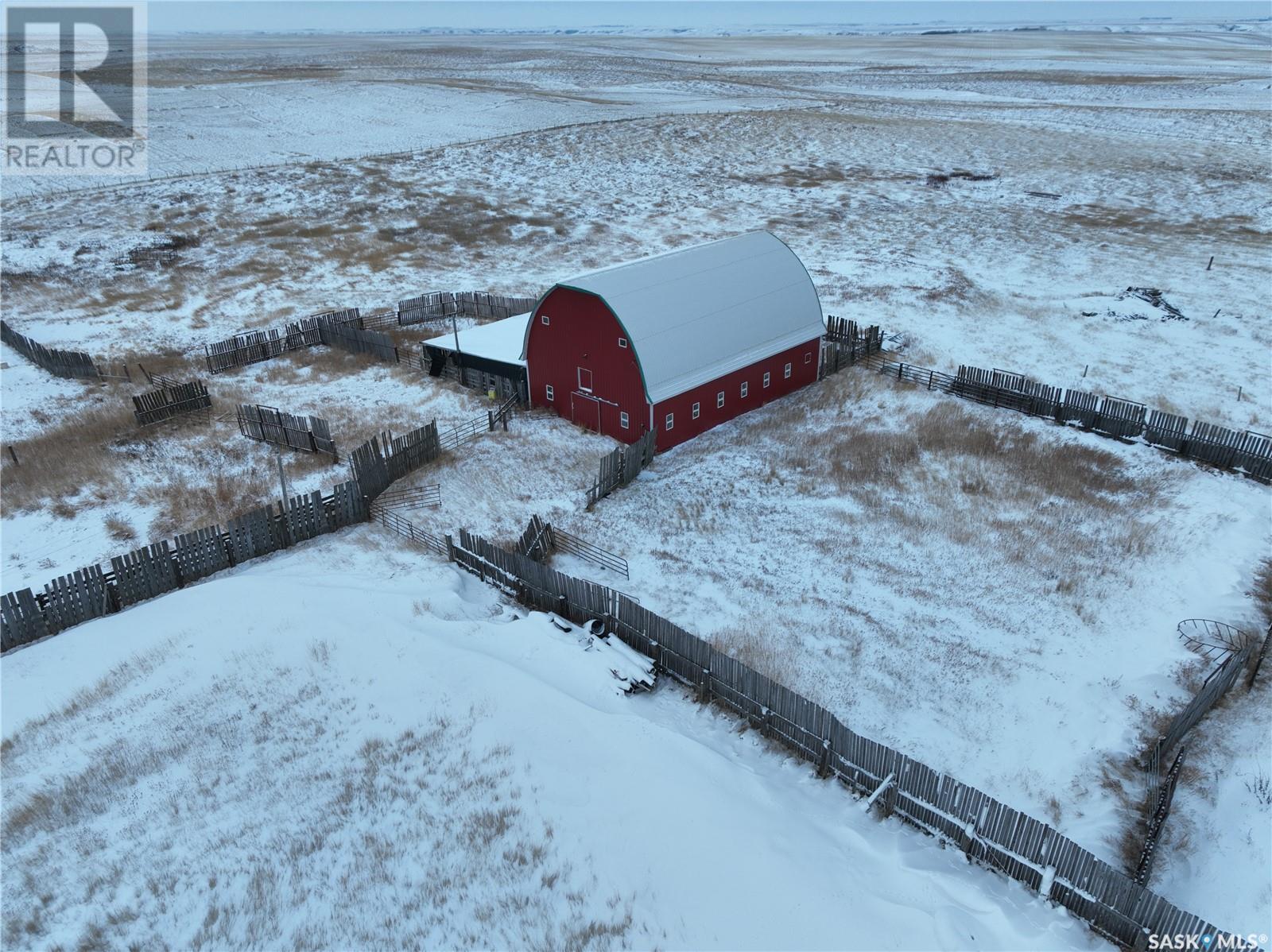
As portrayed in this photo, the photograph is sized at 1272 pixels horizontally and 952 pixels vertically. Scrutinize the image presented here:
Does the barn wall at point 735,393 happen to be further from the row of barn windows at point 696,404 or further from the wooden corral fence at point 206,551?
the wooden corral fence at point 206,551

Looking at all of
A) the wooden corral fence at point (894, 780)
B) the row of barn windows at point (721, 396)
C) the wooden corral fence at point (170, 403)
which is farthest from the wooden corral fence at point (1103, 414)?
the wooden corral fence at point (170, 403)

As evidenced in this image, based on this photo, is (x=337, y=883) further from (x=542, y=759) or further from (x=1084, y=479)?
(x=1084, y=479)

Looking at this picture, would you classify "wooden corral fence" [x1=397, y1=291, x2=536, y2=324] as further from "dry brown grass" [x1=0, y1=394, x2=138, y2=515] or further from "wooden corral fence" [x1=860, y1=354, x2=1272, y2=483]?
"wooden corral fence" [x1=860, y1=354, x2=1272, y2=483]

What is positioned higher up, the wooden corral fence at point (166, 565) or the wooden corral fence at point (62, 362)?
the wooden corral fence at point (62, 362)

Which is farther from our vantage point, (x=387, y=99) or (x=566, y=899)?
(x=387, y=99)

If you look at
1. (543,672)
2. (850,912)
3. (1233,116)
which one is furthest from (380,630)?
(1233,116)

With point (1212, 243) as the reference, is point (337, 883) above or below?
below

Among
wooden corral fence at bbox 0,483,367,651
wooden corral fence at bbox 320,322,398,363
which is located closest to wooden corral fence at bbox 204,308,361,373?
wooden corral fence at bbox 320,322,398,363
